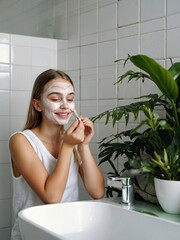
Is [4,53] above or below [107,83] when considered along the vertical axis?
above

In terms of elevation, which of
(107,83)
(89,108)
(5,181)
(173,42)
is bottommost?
(5,181)

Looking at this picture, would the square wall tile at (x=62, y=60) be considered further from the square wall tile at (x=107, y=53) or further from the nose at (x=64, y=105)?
the nose at (x=64, y=105)

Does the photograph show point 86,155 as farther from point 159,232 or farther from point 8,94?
point 8,94

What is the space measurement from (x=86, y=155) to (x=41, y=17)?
91 centimetres

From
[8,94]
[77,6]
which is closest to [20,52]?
[8,94]

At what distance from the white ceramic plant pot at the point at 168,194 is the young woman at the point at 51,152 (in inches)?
10.9

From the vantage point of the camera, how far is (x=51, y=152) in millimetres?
1336

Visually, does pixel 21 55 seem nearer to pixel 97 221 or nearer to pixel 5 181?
pixel 5 181

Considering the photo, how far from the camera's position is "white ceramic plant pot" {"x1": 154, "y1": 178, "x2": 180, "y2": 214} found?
994 mm

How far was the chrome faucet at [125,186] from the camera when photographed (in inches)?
43.3

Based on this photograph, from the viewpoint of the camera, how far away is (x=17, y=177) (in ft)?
4.31

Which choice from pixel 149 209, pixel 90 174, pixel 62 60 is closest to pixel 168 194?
pixel 149 209

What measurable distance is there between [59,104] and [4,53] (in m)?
0.63

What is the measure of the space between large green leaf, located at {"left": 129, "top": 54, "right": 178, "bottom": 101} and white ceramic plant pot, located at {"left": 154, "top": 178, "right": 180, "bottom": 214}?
0.24 meters
